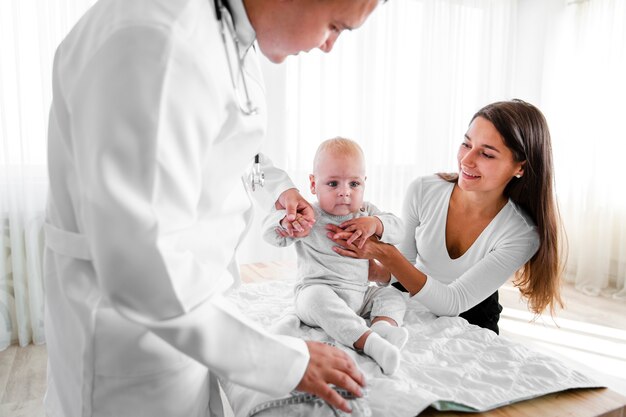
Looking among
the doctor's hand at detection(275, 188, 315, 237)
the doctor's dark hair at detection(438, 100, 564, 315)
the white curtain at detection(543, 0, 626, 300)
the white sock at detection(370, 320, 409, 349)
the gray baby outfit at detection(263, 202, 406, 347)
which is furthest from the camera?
the white curtain at detection(543, 0, 626, 300)

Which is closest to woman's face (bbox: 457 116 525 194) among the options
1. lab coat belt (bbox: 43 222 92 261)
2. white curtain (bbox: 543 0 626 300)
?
lab coat belt (bbox: 43 222 92 261)

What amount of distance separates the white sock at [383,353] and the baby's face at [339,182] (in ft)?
1.86

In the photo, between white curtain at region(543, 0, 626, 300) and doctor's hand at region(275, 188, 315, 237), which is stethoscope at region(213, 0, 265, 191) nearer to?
doctor's hand at region(275, 188, 315, 237)

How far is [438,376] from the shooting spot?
1049 mm

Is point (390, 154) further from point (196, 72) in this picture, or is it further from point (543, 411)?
point (196, 72)

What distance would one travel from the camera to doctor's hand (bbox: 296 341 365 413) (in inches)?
29.7

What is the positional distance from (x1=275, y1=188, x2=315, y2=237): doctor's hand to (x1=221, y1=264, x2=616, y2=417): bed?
0.25 metres

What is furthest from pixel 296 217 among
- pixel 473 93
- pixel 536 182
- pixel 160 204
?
pixel 473 93

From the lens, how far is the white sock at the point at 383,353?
1.03m

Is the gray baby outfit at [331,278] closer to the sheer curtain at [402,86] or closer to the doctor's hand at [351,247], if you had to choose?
the doctor's hand at [351,247]

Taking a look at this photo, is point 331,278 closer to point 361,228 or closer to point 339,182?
point 361,228

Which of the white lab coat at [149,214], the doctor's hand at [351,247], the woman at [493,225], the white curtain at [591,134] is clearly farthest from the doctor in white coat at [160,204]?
the white curtain at [591,134]

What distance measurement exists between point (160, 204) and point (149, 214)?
0.06 ft

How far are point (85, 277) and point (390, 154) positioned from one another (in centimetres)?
377
